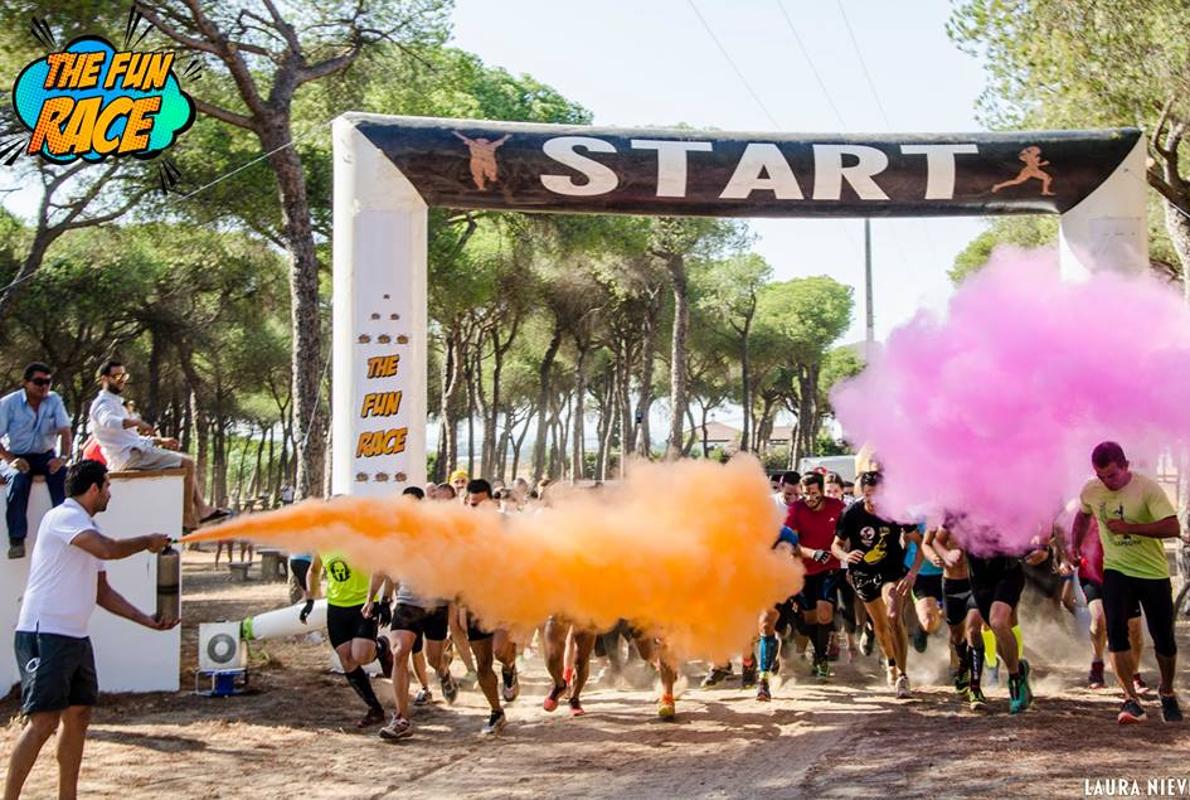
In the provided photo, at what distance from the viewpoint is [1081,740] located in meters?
7.90

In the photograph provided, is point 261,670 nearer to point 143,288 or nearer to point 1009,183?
point 1009,183

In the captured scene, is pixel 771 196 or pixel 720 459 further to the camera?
pixel 771 196

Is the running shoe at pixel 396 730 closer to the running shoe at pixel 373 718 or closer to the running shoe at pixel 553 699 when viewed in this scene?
the running shoe at pixel 373 718

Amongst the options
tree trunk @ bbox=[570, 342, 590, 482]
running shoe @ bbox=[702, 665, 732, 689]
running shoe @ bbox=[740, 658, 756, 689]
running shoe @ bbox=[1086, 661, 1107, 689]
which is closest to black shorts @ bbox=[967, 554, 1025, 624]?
running shoe @ bbox=[1086, 661, 1107, 689]

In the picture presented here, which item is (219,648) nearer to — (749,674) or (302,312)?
(749,674)

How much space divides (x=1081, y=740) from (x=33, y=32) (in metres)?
14.1

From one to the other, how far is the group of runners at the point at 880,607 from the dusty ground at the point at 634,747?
0.94 feet

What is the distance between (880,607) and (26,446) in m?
7.63

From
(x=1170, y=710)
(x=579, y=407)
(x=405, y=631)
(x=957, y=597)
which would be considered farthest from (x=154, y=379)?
(x=1170, y=710)

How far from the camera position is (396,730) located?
879cm

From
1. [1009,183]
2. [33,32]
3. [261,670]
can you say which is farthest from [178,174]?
[1009,183]

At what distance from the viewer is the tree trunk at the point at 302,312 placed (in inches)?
590

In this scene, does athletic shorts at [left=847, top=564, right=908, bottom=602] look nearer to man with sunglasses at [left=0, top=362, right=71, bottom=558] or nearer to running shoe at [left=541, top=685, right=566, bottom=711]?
running shoe at [left=541, top=685, right=566, bottom=711]

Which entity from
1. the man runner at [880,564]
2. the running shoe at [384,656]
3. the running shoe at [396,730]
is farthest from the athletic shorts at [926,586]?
the running shoe at [384,656]
